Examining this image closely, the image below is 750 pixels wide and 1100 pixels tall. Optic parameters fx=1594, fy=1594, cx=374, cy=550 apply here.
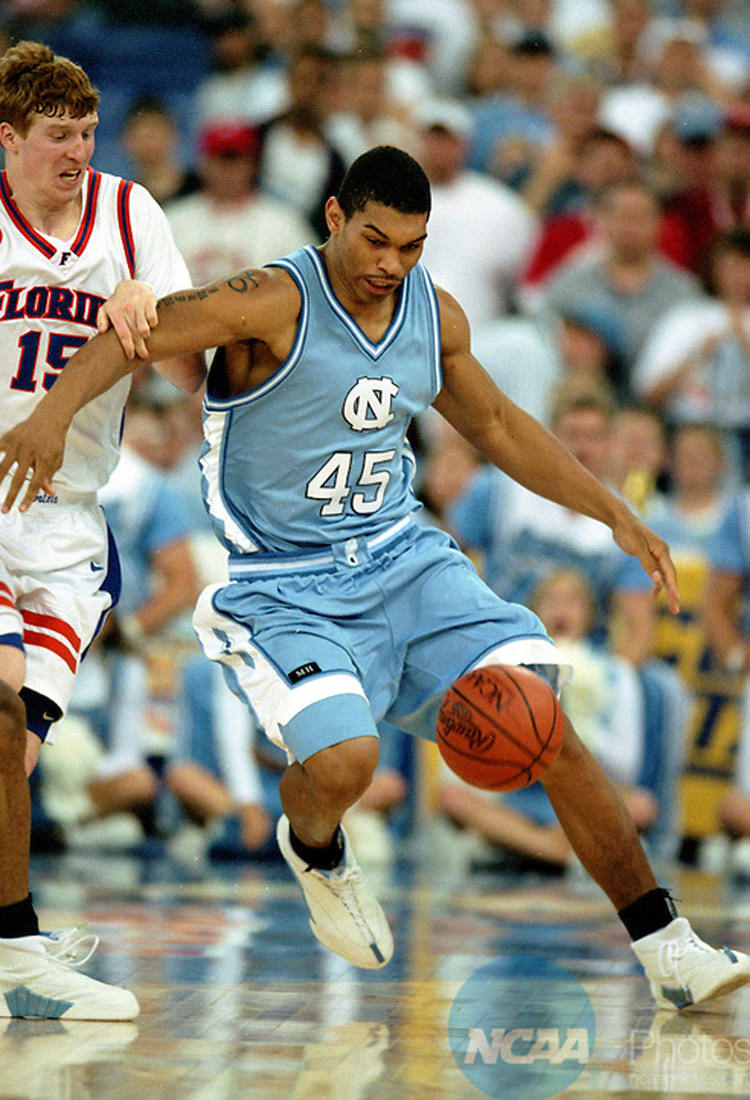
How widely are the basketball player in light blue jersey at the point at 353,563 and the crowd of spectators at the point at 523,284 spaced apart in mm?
3241

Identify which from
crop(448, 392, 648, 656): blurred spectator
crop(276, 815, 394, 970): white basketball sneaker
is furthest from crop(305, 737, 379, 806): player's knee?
crop(448, 392, 648, 656): blurred spectator

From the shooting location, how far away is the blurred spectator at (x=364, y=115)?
35.8ft

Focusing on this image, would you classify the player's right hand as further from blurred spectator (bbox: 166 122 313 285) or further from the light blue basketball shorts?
blurred spectator (bbox: 166 122 313 285)

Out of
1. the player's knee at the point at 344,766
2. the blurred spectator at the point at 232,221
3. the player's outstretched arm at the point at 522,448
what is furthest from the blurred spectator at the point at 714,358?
the player's knee at the point at 344,766

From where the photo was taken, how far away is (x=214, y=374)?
4609 mm

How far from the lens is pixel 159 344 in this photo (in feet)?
13.8

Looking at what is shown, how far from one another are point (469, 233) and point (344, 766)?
6516 mm

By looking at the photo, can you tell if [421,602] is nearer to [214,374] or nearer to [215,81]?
[214,374]

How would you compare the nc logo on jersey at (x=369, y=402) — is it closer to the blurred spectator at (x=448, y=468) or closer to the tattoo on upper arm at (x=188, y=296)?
the tattoo on upper arm at (x=188, y=296)

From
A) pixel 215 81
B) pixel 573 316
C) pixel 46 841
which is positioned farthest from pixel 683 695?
pixel 215 81

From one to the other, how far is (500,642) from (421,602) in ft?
0.93

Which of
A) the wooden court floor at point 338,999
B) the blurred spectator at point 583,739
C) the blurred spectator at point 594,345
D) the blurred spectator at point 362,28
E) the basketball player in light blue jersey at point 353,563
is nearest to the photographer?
the wooden court floor at point 338,999

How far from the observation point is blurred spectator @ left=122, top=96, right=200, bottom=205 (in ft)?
35.4

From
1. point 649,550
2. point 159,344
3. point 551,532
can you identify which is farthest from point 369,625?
point 551,532
